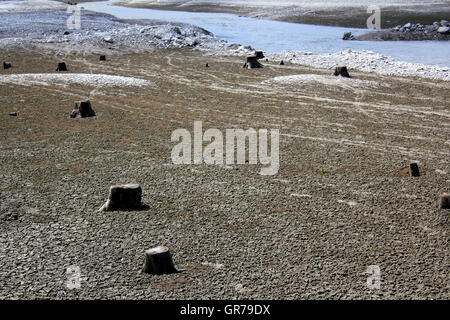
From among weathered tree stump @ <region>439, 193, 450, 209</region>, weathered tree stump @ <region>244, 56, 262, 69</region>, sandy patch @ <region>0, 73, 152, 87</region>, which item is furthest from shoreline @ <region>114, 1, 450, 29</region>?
weathered tree stump @ <region>439, 193, 450, 209</region>

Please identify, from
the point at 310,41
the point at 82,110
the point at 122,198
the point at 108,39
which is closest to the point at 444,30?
the point at 310,41

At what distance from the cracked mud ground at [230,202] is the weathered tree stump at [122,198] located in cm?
19

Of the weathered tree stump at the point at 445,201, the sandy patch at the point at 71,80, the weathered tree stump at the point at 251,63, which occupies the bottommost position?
the weathered tree stump at the point at 445,201

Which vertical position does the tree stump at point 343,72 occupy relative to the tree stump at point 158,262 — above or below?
above

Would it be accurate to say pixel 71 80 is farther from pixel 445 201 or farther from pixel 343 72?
pixel 445 201

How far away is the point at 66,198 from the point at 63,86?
10.6 m

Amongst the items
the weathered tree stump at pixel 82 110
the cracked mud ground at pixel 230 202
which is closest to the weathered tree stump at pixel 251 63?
the cracked mud ground at pixel 230 202

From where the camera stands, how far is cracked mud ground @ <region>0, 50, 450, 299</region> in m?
6.25

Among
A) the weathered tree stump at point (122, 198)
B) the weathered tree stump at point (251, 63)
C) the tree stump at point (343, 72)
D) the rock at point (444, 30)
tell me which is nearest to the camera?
the weathered tree stump at point (122, 198)

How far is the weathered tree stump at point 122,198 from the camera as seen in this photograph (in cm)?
819

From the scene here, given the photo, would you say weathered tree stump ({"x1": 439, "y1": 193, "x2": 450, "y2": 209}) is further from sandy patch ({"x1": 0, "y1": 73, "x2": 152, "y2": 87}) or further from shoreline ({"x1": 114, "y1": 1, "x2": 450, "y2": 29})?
shoreline ({"x1": 114, "y1": 1, "x2": 450, "y2": 29})

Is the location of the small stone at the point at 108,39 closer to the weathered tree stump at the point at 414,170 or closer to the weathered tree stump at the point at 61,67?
the weathered tree stump at the point at 61,67

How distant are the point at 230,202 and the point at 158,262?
2482 mm
